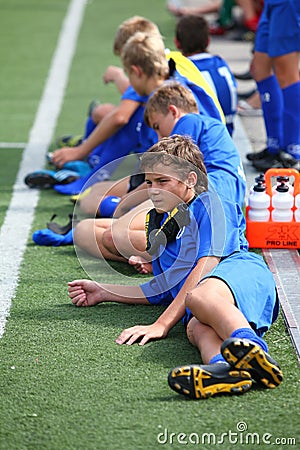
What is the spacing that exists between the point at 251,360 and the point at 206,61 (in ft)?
11.4

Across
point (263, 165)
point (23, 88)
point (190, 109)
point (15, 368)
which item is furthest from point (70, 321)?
point (23, 88)

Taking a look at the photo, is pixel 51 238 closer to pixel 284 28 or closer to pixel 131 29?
pixel 131 29

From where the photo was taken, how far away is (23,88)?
395 inches

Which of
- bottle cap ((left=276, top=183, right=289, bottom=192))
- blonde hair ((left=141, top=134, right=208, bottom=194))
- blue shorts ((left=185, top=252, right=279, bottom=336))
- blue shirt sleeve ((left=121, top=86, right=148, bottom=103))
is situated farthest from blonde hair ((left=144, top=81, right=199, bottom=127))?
blue shirt sleeve ((left=121, top=86, right=148, bottom=103))

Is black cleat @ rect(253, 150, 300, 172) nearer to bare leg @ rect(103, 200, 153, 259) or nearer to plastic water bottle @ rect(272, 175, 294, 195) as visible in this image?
plastic water bottle @ rect(272, 175, 294, 195)

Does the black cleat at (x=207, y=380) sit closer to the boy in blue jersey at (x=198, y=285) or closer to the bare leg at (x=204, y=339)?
the boy in blue jersey at (x=198, y=285)

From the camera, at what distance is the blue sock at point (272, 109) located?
22.9 ft

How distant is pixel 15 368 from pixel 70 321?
561 millimetres

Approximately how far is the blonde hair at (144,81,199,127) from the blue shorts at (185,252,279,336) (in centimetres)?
111

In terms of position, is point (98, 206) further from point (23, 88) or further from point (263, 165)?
point (23, 88)

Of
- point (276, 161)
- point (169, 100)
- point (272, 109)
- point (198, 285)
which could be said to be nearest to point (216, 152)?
point (169, 100)

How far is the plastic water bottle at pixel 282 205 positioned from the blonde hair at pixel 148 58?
3.59 ft

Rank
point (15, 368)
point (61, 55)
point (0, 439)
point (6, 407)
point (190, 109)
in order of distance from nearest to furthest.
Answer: point (0, 439) < point (6, 407) < point (15, 368) < point (190, 109) < point (61, 55)

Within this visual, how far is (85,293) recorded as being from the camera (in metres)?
4.40
